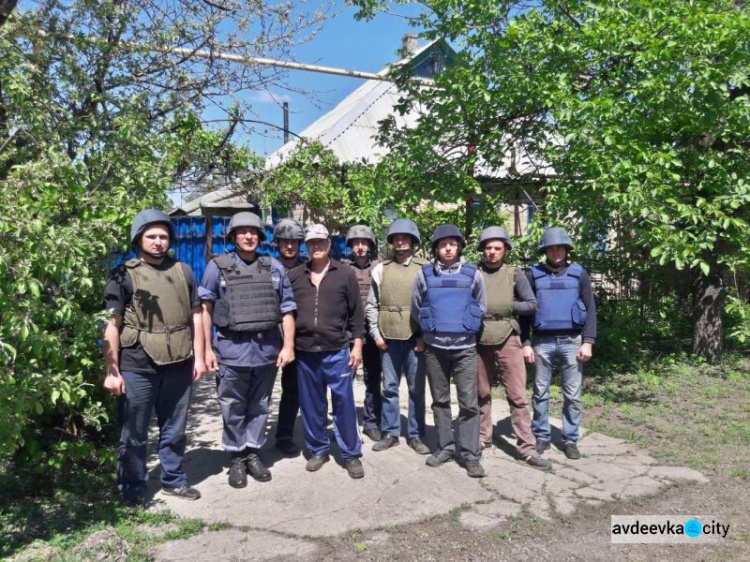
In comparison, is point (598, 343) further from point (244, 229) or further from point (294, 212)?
point (244, 229)

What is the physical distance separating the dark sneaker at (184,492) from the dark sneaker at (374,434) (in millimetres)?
1658

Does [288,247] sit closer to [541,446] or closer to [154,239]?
[154,239]

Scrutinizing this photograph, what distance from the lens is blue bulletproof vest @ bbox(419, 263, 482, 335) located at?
4512 millimetres

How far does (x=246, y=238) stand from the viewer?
437cm

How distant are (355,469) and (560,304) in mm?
2046

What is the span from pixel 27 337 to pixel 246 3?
149 inches

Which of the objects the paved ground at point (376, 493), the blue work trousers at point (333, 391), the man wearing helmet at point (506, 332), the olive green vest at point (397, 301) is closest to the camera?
the paved ground at point (376, 493)

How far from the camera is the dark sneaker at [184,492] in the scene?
13.6 ft

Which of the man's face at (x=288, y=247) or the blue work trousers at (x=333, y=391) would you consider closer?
the blue work trousers at (x=333, y=391)

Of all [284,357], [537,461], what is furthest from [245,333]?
[537,461]

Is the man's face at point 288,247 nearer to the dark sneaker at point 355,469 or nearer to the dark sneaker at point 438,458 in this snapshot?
the dark sneaker at point 355,469

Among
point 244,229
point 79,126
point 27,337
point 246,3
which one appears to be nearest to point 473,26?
point 246,3

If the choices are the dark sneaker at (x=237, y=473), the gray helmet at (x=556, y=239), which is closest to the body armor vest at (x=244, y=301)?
the dark sneaker at (x=237, y=473)

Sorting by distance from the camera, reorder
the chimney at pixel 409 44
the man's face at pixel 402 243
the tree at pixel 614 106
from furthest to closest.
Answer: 1. the chimney at pixel 409 44
2. the tree at pixel 614 106
3. the man's face at pixel 402 243
